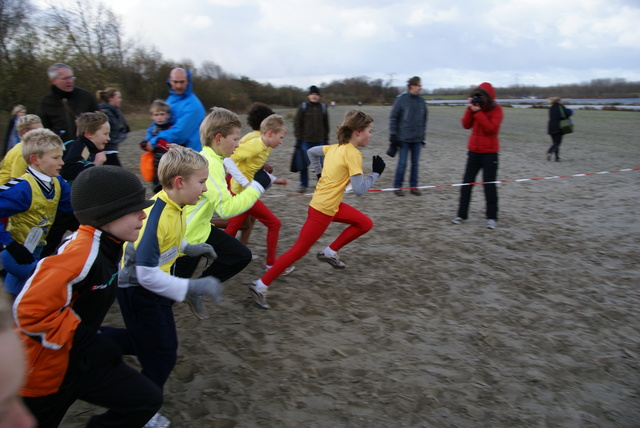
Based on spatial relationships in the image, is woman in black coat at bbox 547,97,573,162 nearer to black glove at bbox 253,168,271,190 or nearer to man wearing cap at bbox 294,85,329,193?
man wearing cap at bbox 294,85,329,193

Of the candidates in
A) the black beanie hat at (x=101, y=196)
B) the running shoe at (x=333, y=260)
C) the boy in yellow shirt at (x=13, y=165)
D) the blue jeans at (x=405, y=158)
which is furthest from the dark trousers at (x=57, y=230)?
the blue jeans at (x=405, y=158)

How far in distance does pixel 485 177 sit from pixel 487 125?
0.78 m

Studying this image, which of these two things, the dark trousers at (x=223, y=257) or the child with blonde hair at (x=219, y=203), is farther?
the dark trousers at (x=223, y=257)

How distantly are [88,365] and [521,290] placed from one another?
4.17 meters

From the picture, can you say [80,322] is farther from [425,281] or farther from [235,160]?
[425,281]

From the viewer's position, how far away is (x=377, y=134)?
21016mm

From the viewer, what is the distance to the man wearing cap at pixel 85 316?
1.87 meters

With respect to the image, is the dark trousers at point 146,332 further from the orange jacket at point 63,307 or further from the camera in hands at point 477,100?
the camera in hands at point 477,100

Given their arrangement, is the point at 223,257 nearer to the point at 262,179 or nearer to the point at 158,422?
the point at 262,179

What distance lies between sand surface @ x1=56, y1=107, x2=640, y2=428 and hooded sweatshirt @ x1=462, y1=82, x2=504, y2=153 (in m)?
1.26

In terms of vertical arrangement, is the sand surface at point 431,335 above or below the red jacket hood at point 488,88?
below

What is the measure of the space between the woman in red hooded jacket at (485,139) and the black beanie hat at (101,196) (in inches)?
219

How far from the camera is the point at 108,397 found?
2.14m

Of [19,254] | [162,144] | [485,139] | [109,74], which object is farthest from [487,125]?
[109,74]
